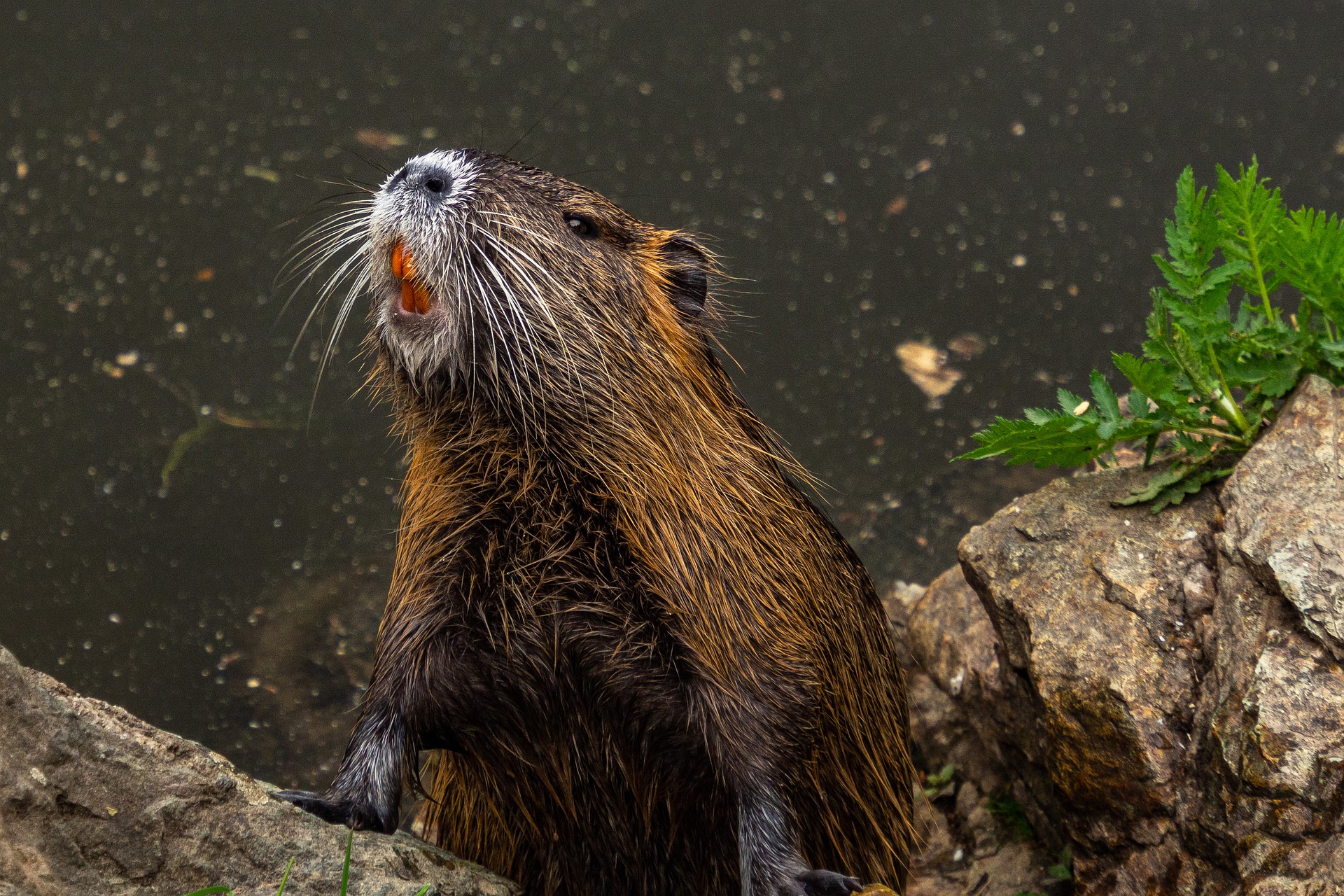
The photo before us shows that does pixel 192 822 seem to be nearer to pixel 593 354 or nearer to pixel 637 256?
pixel 593 354

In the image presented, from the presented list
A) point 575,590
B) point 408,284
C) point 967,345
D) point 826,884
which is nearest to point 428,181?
point 408,284

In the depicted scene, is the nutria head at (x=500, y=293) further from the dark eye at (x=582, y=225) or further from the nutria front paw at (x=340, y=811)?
the nutria front paw at (x=340, y=811)

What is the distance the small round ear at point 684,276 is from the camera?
3.03 m

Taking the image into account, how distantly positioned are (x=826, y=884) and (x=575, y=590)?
73 cm

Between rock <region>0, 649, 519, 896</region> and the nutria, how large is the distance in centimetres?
25

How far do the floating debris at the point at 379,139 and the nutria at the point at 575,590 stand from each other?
3.08 meters

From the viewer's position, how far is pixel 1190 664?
2.57 metres

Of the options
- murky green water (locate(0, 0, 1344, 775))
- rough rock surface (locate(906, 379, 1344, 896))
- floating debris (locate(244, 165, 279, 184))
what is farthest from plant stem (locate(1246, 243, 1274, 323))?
floating debris (locate(244, 165, 279, 184))

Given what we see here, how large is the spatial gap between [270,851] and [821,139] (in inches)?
170

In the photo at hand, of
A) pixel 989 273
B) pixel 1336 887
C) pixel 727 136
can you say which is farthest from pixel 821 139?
pixel 1336 887

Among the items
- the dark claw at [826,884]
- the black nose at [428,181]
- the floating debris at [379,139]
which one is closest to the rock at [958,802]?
the dark claw at [826,884]

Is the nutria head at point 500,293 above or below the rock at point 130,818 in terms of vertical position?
above

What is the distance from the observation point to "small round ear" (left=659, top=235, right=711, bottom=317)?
303cm

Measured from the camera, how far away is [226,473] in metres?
4.70
